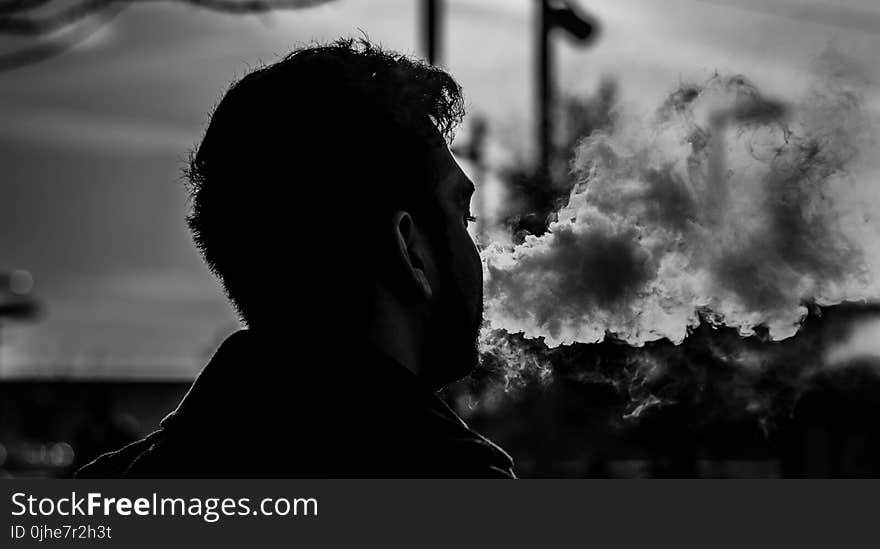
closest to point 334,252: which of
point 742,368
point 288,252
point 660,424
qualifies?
point 288,252

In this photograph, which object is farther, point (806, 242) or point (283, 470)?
point (806, 242)

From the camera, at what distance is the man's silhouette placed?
174 cm

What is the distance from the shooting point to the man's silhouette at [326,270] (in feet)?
5.72

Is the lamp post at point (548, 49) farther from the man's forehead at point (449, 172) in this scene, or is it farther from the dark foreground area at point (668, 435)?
the dark foreground area at point (668, 435)

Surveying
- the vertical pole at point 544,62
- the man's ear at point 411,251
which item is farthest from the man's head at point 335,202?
the vertical pole at point 544,62

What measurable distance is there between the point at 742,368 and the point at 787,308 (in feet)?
3.34

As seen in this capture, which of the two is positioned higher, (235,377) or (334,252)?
(334,252)

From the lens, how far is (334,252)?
180 centimetres

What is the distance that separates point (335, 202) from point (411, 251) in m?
0.15

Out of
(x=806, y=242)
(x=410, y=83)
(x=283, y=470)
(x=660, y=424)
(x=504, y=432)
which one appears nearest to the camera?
(x=283, y=470)

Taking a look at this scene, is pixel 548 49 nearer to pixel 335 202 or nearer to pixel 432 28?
pixel 432 28

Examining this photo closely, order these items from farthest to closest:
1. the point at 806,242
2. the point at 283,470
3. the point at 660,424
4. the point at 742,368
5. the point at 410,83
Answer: the point at 660,424 < the point at 742,368 < the point at 806,242 < the point at 410,83 < the point at 283,470
